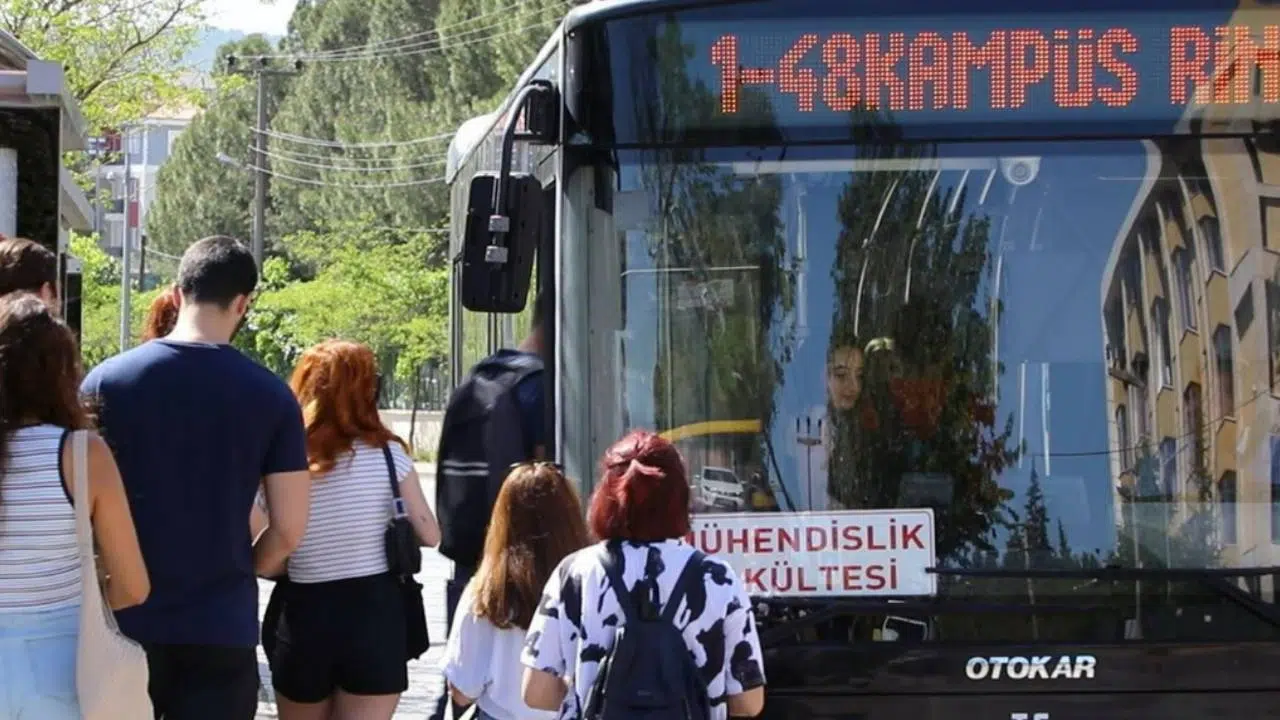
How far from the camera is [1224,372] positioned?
5293 millimetres

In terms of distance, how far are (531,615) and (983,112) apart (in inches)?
71.4

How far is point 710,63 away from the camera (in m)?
5.38

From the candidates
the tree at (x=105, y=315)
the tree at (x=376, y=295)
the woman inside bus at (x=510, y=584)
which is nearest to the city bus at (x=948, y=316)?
the woman inside bus at (x=510, y=584)

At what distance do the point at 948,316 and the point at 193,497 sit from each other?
6.67 feet

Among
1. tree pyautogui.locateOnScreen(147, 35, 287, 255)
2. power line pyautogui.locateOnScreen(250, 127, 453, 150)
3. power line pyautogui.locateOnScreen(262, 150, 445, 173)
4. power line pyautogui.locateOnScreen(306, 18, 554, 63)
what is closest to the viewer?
power line pyautogui.locateOnScreen(306, 18, 554, 63)

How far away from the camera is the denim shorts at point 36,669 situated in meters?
4.21

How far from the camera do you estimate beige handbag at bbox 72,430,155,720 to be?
13.9 ft

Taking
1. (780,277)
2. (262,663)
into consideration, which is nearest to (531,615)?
(780,277)

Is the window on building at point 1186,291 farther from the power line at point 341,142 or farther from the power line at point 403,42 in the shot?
the power line at point 341,142

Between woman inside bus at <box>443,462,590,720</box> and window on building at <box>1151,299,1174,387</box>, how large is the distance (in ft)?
5.23

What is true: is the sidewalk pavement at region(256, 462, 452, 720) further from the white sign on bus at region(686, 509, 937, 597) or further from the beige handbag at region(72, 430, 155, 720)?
the beige handbag at region(72, 430, 155, 720)

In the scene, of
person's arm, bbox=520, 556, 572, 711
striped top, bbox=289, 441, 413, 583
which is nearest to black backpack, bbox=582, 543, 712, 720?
person's arm, bbox=520, 556, 572, 711

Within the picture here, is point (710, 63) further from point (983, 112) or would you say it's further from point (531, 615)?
point (531, 615)

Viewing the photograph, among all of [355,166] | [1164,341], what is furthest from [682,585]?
[355,166]
